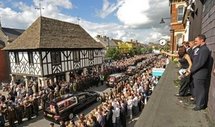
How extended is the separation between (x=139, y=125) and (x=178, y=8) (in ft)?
75.2

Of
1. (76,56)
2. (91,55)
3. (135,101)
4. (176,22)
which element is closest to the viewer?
(135,101)

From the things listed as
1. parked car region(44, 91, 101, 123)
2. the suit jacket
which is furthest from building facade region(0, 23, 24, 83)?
the suit jacket

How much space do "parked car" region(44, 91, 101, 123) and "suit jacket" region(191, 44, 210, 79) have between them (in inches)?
359

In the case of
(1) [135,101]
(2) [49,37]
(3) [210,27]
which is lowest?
(1) [135,101]

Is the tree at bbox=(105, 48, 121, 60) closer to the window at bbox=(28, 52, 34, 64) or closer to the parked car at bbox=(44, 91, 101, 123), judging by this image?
the window at bbox=(28, 52, 34, 64)

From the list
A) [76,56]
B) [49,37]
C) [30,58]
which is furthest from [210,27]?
[76,56]

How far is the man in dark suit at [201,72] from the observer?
382 cm

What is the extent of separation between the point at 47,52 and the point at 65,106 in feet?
28.7

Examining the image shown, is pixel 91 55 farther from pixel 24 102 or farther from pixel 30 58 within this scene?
pixel 24 102

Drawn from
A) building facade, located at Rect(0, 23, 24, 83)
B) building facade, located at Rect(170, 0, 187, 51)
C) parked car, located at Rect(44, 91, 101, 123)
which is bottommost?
parked car, located at Rect(44, 91, 101, 123)

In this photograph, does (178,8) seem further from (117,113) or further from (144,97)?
(117,113)

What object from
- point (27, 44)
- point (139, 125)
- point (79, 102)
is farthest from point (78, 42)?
point (139, 125)

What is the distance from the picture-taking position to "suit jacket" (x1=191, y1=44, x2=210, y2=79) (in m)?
3.77

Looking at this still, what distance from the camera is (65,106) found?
11.9m
